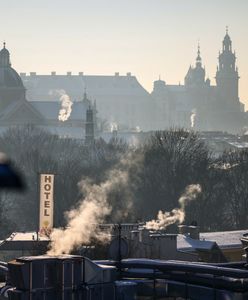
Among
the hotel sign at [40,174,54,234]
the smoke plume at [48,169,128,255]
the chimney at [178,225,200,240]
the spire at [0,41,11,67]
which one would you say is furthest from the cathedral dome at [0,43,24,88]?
the hotel sign at [40,174,54,234]

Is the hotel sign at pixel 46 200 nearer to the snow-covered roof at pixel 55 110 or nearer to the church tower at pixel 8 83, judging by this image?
the church tower at pixel 8 83

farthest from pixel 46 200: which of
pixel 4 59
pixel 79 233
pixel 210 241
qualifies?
pixel 4 59

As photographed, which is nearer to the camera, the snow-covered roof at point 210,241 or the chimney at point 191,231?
the snow-covered roof at point 210,241

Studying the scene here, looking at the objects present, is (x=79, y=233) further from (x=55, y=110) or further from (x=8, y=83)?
(x=55, y=110)

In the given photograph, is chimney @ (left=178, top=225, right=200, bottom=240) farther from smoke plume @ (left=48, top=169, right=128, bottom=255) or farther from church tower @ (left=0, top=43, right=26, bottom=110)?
church tower @ (left=0, top=43, right=26, bottom=110)

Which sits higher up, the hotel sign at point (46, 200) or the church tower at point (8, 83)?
the church tower at point (8, 83)

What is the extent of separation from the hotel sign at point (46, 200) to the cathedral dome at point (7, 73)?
107 m

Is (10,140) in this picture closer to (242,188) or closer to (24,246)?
(242,188)

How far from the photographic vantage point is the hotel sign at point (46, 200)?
56.5 metres

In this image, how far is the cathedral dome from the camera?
163125 mm

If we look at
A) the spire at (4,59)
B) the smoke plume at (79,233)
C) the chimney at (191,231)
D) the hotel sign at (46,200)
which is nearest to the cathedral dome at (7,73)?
the spire at (4,59)

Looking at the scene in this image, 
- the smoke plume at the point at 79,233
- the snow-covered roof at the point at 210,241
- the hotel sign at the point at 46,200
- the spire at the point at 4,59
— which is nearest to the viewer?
the smoke plume at the point at 79,233

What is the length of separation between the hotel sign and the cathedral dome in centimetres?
10654

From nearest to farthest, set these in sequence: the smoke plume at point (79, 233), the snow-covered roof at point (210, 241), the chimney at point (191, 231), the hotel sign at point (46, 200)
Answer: the smoke plume at point (79, 233)
the snow-covered roof at point (210, 241)
the chimney at point (191, 231)
the hotel sign at point (46, 200)
